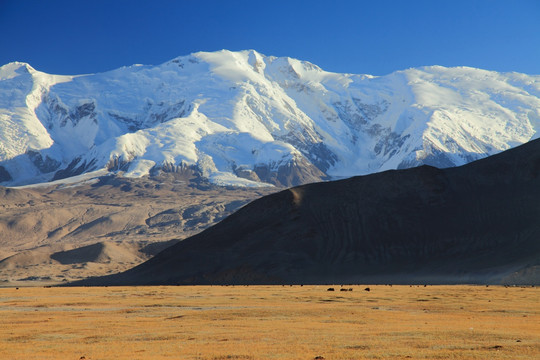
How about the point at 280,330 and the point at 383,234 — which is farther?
the point at 383,234

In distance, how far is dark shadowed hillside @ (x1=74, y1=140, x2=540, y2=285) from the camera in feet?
384

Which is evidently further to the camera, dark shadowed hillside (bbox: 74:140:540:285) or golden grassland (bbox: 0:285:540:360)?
dark shadowed hillside (bbox: 74:140:540:285)

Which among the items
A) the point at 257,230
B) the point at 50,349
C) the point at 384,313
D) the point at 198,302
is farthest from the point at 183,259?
the point at 50,349

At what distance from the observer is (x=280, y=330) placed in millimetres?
35031

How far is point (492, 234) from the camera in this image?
124062 millimetres

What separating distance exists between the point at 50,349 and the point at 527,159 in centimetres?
13405

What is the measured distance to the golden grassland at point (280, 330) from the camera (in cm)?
2681

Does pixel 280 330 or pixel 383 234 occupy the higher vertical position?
pixel 383 234

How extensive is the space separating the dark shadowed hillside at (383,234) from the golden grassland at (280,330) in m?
56.6

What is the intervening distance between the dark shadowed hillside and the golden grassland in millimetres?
56561

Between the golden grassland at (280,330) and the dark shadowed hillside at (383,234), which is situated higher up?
the dark shadowed hillside at (383,234)

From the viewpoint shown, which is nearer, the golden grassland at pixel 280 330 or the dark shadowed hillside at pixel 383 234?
the golden grassland at pixel 280 330

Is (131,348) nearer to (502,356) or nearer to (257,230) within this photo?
(502,356)

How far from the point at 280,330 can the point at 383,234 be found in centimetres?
9920
